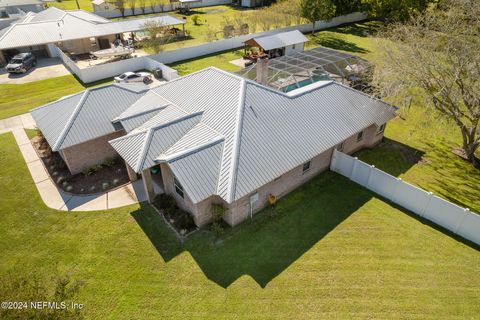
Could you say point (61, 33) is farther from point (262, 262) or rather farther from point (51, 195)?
point (262, 262)

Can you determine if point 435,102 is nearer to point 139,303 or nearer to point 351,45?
point 139,303

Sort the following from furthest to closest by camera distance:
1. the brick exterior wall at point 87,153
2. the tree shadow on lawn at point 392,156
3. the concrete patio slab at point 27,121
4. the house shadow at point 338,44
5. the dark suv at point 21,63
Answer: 1. the house shadow at point 338,44
2. the dark suv at point 21,63
3. the concrete patio slab at point 27,121
4. the tree shadow on lawn at point 392,156
5. the brick exterior wall at point 87,153

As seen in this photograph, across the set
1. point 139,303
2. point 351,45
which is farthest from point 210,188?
point 351,45

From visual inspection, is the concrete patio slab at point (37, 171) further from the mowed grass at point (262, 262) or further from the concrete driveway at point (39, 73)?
the concrete driveway at point (39, 73)

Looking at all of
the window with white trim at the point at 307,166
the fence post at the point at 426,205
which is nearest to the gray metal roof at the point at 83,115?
the window with white trim at the point at 307,166

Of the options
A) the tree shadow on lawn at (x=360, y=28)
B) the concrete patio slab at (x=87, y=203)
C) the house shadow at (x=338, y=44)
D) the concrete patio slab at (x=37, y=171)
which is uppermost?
the tree shadow on lawn at (x=360, y=28)

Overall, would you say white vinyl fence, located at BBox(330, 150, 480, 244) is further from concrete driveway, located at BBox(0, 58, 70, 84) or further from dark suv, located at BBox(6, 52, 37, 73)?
dark suv, located at BBox(6, 52, 37, 73)

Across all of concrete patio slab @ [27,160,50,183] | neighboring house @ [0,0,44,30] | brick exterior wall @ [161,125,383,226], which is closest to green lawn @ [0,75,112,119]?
concrete patio slab @ [27,160,50,183]
